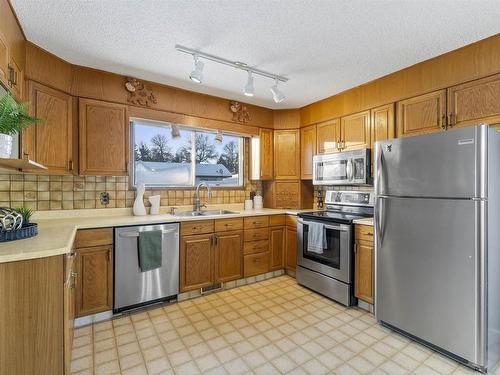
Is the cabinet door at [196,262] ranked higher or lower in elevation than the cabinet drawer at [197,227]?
lower

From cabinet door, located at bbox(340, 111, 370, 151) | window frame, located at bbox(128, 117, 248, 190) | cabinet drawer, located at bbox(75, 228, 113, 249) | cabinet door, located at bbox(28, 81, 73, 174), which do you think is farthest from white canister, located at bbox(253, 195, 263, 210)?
cabinet door, located at bbox(28, 81, 73, 174)

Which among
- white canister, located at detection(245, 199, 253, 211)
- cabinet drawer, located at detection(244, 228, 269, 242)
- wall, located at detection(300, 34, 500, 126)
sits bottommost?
cabinet drawer, located at detection(244, 228, 269, 242)

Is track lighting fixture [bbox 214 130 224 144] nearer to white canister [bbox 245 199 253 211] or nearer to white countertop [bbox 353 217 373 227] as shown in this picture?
white canister [bbox 245 199 253 211]

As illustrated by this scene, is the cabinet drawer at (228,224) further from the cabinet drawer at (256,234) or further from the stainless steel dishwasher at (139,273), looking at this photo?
the stainless steel dishwasher at (139,273)

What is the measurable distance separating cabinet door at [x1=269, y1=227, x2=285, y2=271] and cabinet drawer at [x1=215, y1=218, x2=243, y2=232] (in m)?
0.49

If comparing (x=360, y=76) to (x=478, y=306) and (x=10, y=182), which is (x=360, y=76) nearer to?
(x=478, y=306)

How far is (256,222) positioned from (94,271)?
181 centimetres

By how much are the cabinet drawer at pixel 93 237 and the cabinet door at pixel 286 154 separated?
2352mm

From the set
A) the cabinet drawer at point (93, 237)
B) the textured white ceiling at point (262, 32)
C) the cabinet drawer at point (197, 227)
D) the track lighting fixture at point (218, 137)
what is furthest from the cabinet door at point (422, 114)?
the cabinet drawer at point (93, 237)

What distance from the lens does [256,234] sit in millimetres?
3410

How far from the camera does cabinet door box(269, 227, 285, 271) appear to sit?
354 centimetres

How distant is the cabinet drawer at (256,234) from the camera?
3.33 meters

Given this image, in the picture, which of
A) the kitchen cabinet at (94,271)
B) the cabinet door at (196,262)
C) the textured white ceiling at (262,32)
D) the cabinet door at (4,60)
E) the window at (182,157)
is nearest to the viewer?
the cabinet door at (4,60)

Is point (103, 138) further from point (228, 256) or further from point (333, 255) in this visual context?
point (333, 255)
